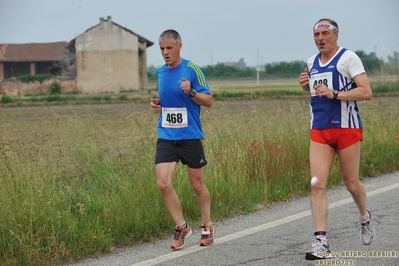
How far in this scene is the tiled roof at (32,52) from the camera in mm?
78500

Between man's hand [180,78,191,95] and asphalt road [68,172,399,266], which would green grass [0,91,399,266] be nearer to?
asphalt road [68,172,399,266]

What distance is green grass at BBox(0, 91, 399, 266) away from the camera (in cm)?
671

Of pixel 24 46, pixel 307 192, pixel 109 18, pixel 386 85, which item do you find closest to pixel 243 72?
pixel 24 46

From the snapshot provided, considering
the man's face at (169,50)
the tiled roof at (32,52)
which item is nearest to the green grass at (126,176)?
the man's face at (169,50)

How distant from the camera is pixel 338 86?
6.38 metres

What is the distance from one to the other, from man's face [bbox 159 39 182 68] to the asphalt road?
1.74m

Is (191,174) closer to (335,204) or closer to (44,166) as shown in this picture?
(44,166)

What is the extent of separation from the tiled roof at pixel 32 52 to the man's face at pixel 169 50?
2816 inches

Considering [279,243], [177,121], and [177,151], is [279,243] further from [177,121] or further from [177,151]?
[177,121]

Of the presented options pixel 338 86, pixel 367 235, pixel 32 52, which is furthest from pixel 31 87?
pixel 338 86

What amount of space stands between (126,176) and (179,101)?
6.68 feet

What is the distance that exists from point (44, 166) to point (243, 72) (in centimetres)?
10628

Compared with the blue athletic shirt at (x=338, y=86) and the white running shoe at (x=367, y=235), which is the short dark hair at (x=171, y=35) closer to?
the blue athletic shirt at (x=338, y=86)

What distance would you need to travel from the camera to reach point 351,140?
6.41 metres
